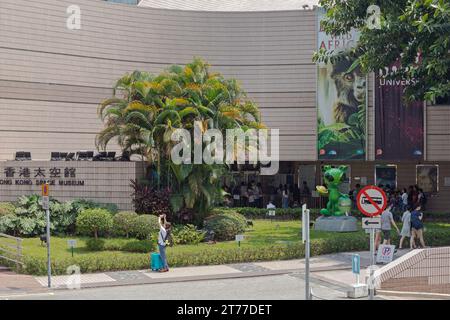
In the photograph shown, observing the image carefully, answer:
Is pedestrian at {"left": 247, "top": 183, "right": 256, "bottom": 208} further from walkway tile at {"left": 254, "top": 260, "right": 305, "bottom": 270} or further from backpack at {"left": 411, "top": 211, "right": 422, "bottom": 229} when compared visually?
walkway tile at {"left": 254, "top": 260, "right": 305, "bottom": 270}

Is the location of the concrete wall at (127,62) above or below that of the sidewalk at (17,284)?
above

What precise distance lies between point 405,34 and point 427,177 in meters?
13.9

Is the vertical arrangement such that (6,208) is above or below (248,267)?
above

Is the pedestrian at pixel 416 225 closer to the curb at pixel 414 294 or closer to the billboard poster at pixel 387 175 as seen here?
the curb at pixel 414 294

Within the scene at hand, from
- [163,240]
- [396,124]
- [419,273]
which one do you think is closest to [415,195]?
[396,124]

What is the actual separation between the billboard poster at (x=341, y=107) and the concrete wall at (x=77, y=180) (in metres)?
12.6

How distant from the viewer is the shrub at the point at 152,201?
2606 centimetres

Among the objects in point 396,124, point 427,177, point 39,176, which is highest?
point 396,124

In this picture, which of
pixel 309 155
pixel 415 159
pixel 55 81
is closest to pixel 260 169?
pixel 309 155

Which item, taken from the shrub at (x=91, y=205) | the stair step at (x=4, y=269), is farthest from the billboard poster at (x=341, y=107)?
the stair step at (x=4, y=269)

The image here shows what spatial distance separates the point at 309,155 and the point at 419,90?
30.8 feet

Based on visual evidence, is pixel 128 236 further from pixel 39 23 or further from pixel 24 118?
pixel 39 23

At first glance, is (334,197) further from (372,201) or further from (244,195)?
(372,201)

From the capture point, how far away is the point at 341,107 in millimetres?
36406
